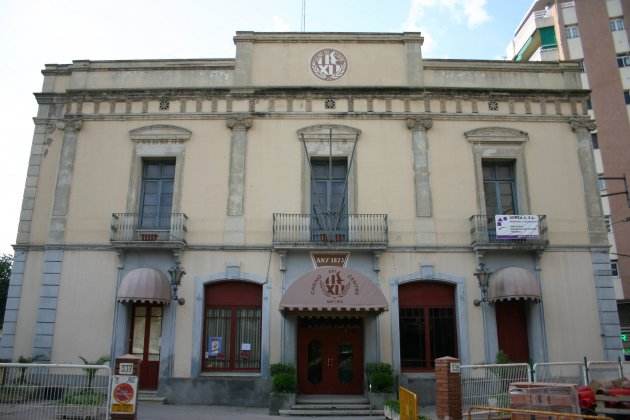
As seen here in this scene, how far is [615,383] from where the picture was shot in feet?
37.2

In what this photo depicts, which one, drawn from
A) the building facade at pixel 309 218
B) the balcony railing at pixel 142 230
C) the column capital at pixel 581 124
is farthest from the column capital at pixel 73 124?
the column capital at pixel 581 124

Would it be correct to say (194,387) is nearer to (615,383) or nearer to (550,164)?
(615,383)

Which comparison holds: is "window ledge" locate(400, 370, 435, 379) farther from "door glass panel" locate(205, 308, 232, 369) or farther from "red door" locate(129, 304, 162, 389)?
"red door" locate(129, 304, 162, 389)

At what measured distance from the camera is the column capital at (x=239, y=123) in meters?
17.2

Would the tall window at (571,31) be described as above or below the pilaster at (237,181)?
above

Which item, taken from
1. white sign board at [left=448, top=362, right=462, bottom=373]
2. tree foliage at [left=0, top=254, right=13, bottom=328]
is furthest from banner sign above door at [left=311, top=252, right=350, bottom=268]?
tree foliage at [left=0, top=254, right=13, bottom=328]

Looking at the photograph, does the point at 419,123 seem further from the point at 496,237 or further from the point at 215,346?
the point at 215,346

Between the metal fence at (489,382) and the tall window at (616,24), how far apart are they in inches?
1124

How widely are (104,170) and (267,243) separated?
6.05 metres

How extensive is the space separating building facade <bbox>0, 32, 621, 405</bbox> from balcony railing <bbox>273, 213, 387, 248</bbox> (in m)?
0.07

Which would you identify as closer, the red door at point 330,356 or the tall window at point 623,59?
the red door at point 330,356

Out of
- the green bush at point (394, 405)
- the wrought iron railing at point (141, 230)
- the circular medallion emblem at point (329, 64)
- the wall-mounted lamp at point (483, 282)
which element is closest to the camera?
the green bush at point (394, 405)

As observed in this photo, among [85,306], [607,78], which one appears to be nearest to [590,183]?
[85,306]

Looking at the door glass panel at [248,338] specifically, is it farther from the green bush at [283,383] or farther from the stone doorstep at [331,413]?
the stone doorstep at [331,413]
